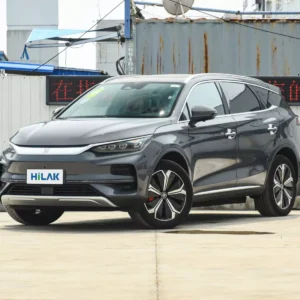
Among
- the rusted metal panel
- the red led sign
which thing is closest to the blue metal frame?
the rusted metal panel

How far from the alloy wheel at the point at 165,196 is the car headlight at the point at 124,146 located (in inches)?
13.9

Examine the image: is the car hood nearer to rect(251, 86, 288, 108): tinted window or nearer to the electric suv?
the electric suv

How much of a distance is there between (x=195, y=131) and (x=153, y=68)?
15354mm

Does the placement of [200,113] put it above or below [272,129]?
above

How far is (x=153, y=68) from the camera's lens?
28594mm

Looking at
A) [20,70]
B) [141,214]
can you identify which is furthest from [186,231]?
[20,70]

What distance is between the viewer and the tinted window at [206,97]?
13680 millimetres

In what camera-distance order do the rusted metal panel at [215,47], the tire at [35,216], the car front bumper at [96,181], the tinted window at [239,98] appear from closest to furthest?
the car front bumper at [96,181]
the tire at [35,216]
the tinted window at [239,98]
the rusted metal panel at [215,47]

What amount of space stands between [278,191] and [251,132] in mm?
926

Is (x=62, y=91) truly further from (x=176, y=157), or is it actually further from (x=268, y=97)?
(x=176, y=157)

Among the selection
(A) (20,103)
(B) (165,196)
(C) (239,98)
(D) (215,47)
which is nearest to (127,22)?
(D) (215,47)

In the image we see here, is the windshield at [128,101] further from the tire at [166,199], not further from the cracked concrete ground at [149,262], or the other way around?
the cracked concrete ground at [149,262]

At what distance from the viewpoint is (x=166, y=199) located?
41.8 feet

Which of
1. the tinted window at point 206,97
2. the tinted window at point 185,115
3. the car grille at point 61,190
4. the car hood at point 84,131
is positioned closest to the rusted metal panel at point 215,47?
the tinted window at point 206,97
